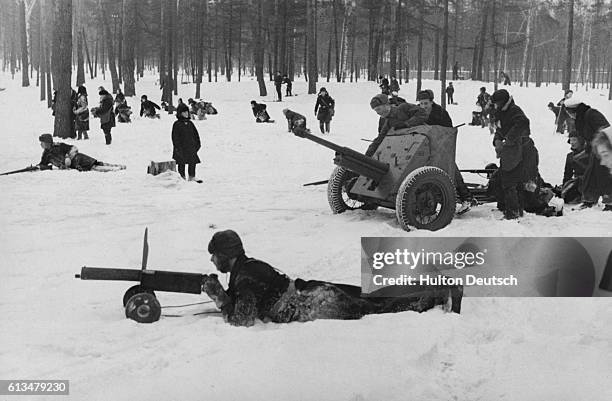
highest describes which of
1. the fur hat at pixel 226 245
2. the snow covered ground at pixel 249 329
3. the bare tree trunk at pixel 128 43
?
the bare tree trunk at pixel 128 43

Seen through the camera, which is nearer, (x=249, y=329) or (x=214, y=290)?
(x=249, y=329)

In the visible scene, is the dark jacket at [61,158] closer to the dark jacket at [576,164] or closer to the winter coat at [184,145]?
the winter coat at [184,145]

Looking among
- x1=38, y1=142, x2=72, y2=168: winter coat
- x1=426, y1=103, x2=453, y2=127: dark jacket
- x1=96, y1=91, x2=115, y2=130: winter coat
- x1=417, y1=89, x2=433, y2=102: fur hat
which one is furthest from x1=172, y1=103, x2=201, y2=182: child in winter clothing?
x1=96, y1=91, x2=115, y2=130: winter coat

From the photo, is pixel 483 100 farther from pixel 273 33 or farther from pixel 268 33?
pixel 273 33

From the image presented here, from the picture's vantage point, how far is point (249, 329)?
331 centimetres

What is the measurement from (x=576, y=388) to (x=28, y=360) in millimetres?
2443

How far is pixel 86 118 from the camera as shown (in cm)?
1334

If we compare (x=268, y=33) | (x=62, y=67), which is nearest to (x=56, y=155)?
(x=62, y=67)

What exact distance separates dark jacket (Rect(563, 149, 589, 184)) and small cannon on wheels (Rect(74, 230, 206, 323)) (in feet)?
17.3

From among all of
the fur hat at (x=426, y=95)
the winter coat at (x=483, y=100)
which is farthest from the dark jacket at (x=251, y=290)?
the winter coat at (x=483, y=100)

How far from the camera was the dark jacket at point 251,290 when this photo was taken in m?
3.40

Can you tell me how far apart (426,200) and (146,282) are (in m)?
3.17

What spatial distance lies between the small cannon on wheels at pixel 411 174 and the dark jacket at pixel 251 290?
7.03 ft

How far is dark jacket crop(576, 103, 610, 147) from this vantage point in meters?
6.08
